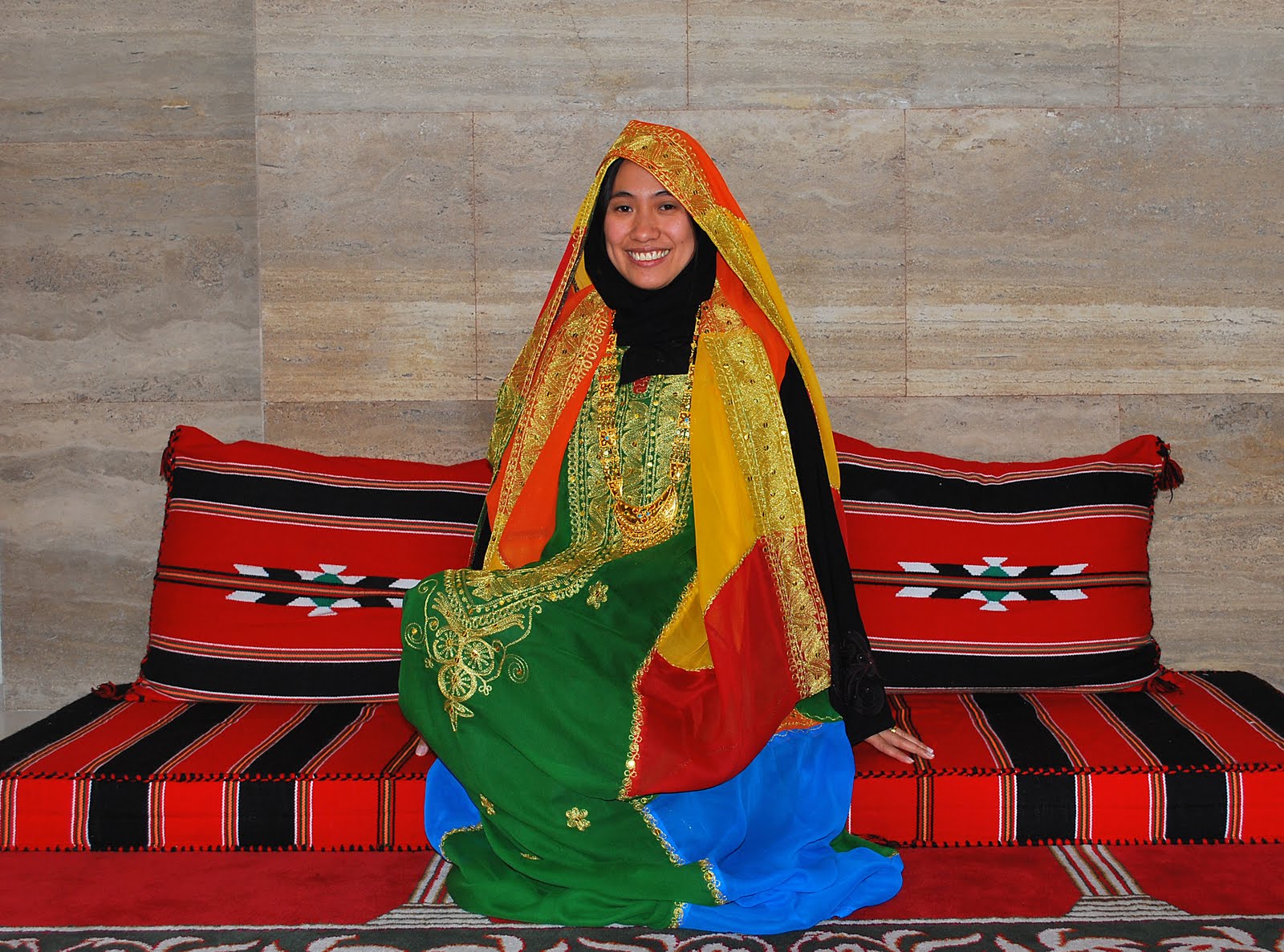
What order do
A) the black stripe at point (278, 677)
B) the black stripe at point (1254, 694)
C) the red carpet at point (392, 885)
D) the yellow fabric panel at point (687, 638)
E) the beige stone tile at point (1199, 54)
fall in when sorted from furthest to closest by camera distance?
the beige stone tile at point (1199, 54) → the black stripe at point (278, 677) → the black stripe at point (1254, 694) → the yellow fabric panel at point (687, 638) → the red carpet at point (392, 885)

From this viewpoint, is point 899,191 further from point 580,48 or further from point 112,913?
point 112,913

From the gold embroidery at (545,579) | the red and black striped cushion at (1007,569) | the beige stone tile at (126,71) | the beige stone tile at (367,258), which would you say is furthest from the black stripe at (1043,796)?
the beige stone tile at (126,71)

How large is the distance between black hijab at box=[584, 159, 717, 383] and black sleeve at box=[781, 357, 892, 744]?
222 mm

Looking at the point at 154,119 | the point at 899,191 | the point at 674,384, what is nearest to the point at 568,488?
the point at 674,384

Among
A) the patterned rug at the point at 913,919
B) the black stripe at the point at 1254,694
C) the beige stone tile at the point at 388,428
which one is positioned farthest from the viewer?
the beige stone tile at the point at 388,428

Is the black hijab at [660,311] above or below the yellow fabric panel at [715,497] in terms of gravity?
above

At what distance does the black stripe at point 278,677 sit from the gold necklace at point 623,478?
0.69 meters

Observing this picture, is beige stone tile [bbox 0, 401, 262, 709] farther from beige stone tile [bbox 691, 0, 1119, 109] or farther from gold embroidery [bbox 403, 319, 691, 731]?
beige stone tile [bbox 691, 0, 1119, 109]

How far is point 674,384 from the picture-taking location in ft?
8.25

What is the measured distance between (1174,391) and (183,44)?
2733 mm

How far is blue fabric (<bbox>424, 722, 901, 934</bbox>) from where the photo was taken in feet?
6.84

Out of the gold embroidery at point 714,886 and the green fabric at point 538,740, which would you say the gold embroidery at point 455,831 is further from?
the gold embroidery at point 714,886

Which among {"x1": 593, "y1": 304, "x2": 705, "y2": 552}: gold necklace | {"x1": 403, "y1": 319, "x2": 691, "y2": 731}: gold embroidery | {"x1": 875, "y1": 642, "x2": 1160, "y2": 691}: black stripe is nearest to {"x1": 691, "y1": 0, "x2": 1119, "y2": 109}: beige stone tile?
{"x1": 593, "y1": 304, "x2": 705, "y2": 552}: gold necklace

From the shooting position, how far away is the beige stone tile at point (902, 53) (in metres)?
3.26
